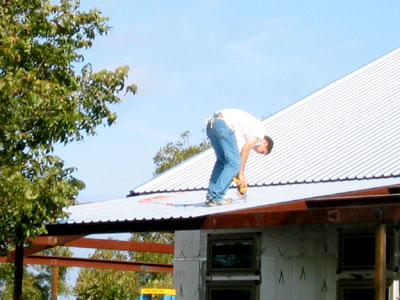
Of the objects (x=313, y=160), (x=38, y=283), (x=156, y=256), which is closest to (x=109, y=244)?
(x=313, y=160)

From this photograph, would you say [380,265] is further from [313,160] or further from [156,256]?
[156,256]

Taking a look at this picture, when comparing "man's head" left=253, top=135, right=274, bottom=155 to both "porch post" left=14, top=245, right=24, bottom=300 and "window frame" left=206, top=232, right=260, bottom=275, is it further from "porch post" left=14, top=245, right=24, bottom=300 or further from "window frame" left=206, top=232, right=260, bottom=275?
"porch post" left=14, top=245, right=24, bottom=300

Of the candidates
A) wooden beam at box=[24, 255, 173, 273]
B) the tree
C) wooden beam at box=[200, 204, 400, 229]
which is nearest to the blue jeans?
wooden beam at box=[200, 204, 400, 229]

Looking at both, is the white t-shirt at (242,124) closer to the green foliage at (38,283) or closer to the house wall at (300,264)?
the house wall at (300,264)

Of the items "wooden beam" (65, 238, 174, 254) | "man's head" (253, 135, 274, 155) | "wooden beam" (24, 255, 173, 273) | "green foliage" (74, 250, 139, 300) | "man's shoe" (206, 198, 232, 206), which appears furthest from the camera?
"green foliage" (74, 250, 139, 300)

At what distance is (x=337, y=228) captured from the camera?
12898mm

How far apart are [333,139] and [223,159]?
3.58 meters

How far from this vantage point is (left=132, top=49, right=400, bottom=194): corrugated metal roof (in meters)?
14.7

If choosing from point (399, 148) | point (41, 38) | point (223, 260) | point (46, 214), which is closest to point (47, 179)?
point (46, 214)

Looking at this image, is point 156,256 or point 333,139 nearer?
point 333,139

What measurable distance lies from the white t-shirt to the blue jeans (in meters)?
0.12

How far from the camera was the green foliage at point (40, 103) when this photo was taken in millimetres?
11969

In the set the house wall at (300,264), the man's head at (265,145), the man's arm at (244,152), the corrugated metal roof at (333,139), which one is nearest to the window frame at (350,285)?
the house wall at (300,264)

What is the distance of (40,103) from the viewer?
12047mm
